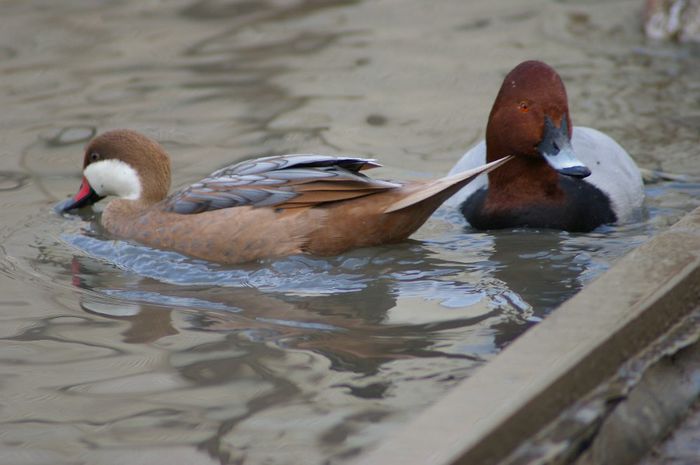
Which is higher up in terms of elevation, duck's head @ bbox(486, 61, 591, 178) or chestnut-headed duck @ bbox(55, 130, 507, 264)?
duck's head @ bbox(486, 61, 591, 178)

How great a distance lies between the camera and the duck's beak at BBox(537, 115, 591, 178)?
521 centimetres

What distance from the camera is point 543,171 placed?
5.57 meters

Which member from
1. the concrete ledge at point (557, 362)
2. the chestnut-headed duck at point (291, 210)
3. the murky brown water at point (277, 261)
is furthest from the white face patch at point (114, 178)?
the concrete ledge at point (557, 362)

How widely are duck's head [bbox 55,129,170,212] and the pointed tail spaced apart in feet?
4.75

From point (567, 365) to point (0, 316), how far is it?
265 cm

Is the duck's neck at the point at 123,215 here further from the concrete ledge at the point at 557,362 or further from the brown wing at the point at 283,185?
the concrete ledge at the point at 557,362

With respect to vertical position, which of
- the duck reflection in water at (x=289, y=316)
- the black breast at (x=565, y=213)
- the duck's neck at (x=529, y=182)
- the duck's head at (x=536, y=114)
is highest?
the duck's head at (x=536, y=114)

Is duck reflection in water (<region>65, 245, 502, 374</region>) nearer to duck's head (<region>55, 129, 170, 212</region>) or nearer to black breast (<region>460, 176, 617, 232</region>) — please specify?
black breast (<region>460, 176, 617, 232</region>)

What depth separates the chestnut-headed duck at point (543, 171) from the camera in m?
5.37

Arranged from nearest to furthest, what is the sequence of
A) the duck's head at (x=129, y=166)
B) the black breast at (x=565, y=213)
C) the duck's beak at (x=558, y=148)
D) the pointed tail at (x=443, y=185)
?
1. the pointed tail at (x=443, y=185)
2. the duck's beak at (x=558, y=148)
3. the black breast at (x=565, y=213)
4. the duck's head at (x=129, y=166)

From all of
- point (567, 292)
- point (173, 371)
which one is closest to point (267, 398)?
point (173, 371)

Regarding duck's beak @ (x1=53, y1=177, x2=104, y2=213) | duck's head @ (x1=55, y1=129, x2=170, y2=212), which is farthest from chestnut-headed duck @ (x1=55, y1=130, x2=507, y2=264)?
duck's beak @ (x1=53, y1=177, x2=104, y2=213)

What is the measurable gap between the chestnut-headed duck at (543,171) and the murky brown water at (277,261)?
13 centimetres

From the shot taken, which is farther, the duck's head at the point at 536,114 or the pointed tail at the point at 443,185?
the duck's head at the point at 536,114
